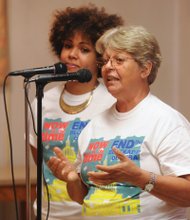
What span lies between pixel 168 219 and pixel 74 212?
18.7 inches

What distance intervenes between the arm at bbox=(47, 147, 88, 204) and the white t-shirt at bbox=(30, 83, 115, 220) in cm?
18

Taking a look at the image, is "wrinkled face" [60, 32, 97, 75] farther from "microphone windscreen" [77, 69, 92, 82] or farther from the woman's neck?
"microphone windscreen" [77, 69, 92, 82]

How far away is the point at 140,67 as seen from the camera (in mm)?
1725

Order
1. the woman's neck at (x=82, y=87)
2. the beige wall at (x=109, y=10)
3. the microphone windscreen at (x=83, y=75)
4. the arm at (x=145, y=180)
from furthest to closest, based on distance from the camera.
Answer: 1. the beige wall at (x=109, y=10)
2. the woman's neck at (x=82, y=87)
3. the microphone windscreen at (x=83, y=75)
4. the arm at (x=145, y=180)

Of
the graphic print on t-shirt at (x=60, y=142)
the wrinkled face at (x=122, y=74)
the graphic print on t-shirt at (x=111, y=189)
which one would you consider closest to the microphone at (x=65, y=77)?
the wrinkled face at (x=122, y=74)

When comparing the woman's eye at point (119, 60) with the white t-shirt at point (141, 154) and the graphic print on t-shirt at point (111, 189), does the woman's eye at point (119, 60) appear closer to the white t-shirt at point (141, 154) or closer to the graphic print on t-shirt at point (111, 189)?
the white t-shirt at point (141, 154)

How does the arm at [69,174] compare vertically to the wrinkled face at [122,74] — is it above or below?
below

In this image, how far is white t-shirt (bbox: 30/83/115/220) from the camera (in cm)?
200

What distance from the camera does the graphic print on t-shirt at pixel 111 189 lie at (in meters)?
1.63

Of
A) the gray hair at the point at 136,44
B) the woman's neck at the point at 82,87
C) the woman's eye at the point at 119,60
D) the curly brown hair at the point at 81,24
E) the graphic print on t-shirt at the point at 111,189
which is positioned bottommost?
the graphic print on t-shirt at the point at 111,189

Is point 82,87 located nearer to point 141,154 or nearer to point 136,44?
point 136,44

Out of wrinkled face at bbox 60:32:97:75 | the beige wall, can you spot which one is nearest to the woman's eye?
wrinkled face at bbox 60:32:97:75

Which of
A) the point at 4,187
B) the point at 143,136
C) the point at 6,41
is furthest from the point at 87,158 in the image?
the point at 6,41

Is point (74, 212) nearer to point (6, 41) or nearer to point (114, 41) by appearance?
point (114, 41)
